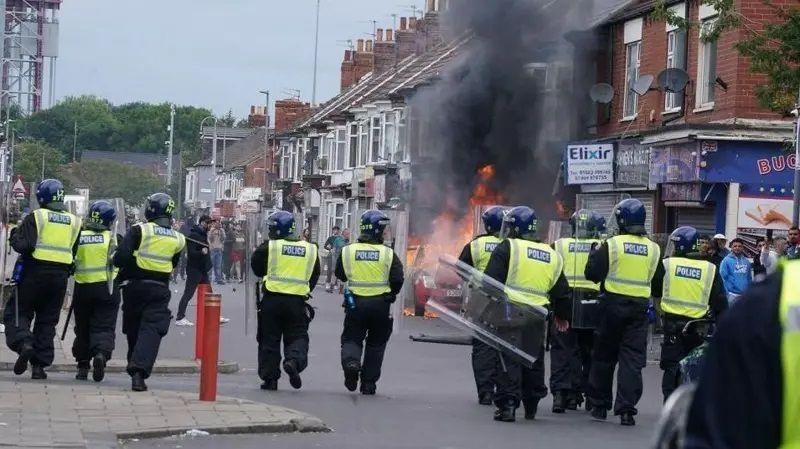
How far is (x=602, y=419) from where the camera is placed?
12.2 meters

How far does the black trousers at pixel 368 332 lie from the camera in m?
13.6

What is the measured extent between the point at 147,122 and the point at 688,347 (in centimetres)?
13503

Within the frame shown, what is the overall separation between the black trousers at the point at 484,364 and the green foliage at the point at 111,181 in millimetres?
76275

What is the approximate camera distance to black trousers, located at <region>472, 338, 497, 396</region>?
Result: 12.3 m

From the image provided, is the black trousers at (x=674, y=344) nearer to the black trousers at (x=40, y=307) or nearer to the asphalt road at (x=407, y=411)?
the asphalt road at (x=407, y=411)

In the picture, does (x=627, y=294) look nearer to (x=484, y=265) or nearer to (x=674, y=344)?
(x=674, y=344)

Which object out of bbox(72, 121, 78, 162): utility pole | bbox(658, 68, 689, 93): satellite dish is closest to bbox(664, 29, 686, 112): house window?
bbox(658, 68, 689, 93): satellite dish

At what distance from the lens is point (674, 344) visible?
11.7m

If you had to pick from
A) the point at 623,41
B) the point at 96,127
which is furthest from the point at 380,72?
the point at 96,127

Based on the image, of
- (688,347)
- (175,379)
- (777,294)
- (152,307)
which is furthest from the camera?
(175,379)

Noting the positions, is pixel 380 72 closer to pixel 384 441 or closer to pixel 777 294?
pixel 384 441

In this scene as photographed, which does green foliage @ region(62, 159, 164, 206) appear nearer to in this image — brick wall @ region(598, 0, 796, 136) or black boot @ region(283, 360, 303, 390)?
brick wall @ region(598, 0, 796, 136)

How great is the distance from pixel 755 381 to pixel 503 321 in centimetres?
935

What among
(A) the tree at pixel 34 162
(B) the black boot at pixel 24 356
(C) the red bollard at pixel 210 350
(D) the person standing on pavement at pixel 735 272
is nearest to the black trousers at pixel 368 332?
(C) the red bollard at pixel 210 350
